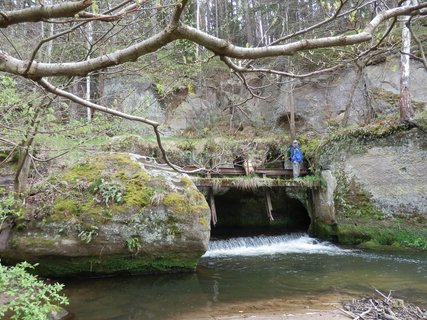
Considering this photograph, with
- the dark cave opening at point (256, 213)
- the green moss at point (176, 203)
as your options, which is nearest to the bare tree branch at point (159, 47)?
the green moss at point (176, 203)

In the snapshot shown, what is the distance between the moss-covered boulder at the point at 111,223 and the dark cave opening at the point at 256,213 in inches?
252

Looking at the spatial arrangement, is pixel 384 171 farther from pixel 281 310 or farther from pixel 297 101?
pixel 297 101

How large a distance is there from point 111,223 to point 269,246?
5.60 m

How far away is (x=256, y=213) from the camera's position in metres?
14.4

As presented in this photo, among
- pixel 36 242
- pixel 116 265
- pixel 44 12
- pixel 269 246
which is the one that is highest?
pixel 44 12

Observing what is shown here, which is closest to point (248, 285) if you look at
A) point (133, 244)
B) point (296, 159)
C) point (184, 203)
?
point (184, 203)

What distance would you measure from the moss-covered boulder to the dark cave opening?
6.39 meters

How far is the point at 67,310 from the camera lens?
204 inches

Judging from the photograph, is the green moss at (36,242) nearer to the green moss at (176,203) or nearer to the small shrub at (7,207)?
the small shrub at (7,207)

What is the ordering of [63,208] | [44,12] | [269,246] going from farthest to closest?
[269,246], [63,208], [44,12]

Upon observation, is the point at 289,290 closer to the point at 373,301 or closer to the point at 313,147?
the point at 373,301

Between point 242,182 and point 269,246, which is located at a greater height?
point 242,182

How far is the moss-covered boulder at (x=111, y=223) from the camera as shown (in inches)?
252

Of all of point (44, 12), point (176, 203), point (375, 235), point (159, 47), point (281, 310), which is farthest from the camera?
point (375, 235)
